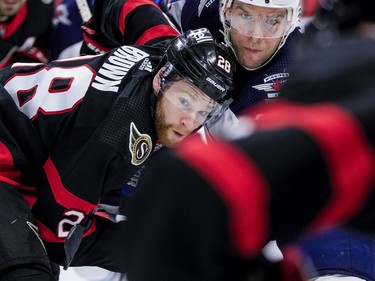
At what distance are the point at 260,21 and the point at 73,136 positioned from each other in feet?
1.99

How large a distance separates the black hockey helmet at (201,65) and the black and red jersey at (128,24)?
0.28m

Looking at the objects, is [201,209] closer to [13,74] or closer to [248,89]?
[13,74]

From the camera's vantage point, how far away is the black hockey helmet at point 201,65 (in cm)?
156

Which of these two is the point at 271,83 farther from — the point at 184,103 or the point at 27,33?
the point at 27,33

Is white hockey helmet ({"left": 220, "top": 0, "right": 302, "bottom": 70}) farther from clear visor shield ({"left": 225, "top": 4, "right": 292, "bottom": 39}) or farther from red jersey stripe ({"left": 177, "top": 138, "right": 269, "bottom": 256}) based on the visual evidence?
red jersey stripe ({"left": 177, "top": 138, "right": 269, "bottom": 256})

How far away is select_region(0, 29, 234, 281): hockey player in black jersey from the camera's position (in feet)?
4.97

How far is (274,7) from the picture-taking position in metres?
1.85

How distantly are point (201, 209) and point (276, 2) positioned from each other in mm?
1451

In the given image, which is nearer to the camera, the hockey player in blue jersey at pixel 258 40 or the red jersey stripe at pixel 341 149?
the red jersey stripe at pixel 341 149

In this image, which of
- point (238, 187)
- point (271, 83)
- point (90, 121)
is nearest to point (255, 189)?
point (238, 187)

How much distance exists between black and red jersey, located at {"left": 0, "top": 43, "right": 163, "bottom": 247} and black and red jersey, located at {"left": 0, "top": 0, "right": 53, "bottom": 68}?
87cm

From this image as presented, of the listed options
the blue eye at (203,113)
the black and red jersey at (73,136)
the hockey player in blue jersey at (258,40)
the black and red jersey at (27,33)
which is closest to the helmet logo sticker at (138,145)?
the black and red jersey at (73,136)

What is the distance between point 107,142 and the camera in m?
1.50

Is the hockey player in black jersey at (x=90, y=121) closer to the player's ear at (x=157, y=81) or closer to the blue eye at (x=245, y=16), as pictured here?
the player's ear at (x=157, y=81)
